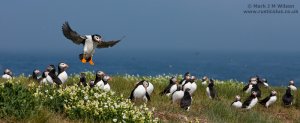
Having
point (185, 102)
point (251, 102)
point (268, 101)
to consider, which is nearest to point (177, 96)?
point (185, 102)

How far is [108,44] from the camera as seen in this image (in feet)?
51.4

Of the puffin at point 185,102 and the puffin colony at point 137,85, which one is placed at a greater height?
the puffin colony at point 137,85

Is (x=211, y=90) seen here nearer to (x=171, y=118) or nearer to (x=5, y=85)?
(x=171, y=118)

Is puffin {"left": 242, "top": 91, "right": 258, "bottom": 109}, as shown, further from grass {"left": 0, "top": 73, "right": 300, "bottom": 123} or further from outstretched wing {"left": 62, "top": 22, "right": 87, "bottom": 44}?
outstretched wing {"left": 62, "top": 22, "right": 87, "bottom": 44}

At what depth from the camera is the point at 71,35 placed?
1487 centimetres

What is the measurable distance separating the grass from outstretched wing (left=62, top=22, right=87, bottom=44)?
2348 millimetres

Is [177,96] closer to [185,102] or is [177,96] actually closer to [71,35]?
[185,102]

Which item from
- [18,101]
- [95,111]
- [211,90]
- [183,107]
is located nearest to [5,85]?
[18,101]

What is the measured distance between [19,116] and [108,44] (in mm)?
4548

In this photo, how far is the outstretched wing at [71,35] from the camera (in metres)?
14.8

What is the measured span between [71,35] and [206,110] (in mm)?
4995

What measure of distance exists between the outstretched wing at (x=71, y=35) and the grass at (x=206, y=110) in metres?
2.35

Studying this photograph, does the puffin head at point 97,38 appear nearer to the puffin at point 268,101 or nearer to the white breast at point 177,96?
the white breast at point 177,96

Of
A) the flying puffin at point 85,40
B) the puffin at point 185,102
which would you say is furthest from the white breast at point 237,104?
the flying puffin at point 85,40
